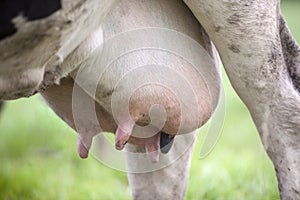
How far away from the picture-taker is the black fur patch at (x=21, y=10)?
261 cm

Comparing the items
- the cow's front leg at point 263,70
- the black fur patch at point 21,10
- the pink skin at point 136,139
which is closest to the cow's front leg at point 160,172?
the pink skin at point 136,139

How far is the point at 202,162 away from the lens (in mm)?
6047

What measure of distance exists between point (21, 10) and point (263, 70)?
1.01 meters

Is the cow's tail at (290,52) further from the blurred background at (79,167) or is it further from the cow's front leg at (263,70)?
the blurred background at (79,167)

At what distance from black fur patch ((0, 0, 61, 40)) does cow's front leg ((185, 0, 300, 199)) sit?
0.69 metres

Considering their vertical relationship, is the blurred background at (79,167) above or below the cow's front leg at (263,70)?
below

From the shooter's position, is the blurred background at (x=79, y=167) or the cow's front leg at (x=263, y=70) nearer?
the cow's front leg at (x=263, y=70)

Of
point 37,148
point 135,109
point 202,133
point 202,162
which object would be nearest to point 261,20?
point 135,109

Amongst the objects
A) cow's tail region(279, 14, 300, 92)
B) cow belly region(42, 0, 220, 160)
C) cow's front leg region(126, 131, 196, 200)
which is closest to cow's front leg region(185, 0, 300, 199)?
cow's tail region(279, 14, 300, 92)

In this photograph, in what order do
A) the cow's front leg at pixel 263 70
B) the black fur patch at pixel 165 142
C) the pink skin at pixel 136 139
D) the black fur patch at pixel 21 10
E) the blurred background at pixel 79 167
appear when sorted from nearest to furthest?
the black fur patch at pixel 21 10, the cow's front leg at pixel 263 70, the pink skin at pixel 136 139, the black fur patch at pixel 165 142, the blurred background at pixel 79 167

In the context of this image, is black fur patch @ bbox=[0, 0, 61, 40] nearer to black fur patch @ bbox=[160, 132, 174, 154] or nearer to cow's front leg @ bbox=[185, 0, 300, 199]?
cow's front leg @ bbox=[185, 0, 300, 199]

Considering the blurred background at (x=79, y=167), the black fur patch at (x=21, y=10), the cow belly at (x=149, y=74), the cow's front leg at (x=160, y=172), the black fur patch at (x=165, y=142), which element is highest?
the black fur patch at (x=21, y=10)

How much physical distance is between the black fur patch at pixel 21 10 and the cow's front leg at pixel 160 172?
140 cm

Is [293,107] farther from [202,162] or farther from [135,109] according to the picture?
[202,162]
